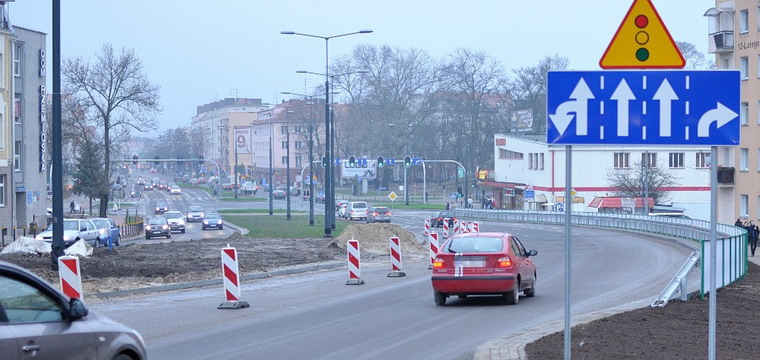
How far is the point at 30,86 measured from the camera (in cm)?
6188

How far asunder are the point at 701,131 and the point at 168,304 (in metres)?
13.1

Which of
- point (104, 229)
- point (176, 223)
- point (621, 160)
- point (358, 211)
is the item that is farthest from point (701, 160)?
point (104, 229)

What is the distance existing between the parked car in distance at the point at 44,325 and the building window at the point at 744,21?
56383 mm

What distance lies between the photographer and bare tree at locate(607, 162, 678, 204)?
7675cm

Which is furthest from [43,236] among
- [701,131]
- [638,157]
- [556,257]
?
[638,157]

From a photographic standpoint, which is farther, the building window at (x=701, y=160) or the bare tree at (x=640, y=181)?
the building window at (x=701, y=160)

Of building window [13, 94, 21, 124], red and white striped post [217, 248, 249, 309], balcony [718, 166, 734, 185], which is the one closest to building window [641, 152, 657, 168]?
balcony [718, 166, 734, 185]

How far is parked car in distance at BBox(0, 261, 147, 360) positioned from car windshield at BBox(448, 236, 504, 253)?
11.3m

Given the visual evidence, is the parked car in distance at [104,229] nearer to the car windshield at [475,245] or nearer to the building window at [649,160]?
the car windshield at [475,245]

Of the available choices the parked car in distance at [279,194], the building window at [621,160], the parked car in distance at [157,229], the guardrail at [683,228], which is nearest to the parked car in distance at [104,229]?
the parked car in distance at [157,229]

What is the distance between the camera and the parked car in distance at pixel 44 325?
268 inches

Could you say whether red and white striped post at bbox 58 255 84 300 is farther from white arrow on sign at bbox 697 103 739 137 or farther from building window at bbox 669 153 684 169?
building window at bbox 669 153 684 169

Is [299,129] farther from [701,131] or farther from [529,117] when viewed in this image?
[701,131]

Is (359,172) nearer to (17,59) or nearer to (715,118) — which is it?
(17,59)
